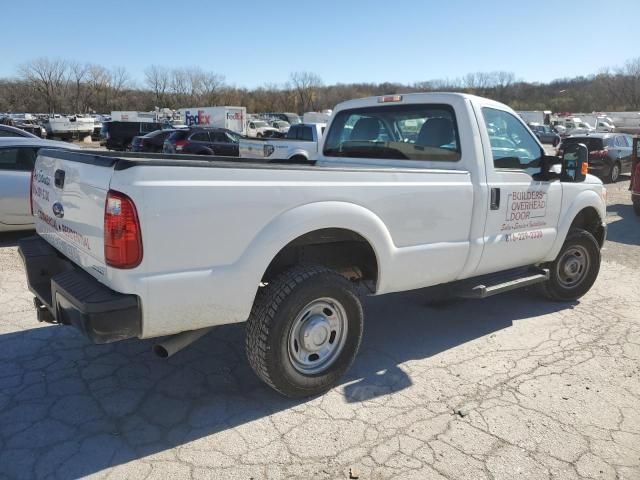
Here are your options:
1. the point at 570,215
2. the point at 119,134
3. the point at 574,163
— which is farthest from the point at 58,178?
the point at 119,134

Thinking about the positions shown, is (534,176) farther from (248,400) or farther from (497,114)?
(248,400)

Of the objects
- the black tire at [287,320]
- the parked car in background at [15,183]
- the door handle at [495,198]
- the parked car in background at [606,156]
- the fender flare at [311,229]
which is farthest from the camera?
the parked car in background at [606,156]

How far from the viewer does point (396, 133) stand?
181 inches

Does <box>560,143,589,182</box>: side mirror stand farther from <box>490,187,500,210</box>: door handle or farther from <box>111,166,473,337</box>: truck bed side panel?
<box>111,166,473,337</box>: truck bed side panel

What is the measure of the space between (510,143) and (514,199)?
1.73ft

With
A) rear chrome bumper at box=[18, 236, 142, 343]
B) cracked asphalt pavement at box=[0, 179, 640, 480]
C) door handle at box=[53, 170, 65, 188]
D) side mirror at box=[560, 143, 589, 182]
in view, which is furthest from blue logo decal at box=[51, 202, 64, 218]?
side mirror at box=[560, 143, 589, 182]

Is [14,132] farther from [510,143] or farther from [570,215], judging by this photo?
[570,215]

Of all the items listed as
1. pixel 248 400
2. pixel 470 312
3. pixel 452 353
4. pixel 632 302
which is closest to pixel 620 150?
pixel 632 302

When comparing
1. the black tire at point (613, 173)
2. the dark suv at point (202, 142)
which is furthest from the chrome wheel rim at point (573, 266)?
the dark suv at point (202, 142)

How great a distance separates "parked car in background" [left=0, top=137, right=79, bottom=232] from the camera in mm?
7094

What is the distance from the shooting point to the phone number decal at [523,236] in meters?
4.29

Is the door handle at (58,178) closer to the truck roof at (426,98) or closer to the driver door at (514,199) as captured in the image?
the truck roof at (426,98)

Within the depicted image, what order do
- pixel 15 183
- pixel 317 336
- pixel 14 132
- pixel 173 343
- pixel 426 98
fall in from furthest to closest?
pixel 14 132, pixel 15 183, pixel 426 98, pixel 317 336, pixel 173 343

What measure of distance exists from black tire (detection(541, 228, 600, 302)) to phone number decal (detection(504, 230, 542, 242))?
733 millimetres
